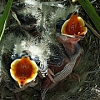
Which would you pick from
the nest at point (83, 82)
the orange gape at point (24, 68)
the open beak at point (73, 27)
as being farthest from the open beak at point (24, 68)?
the nest at point (83, 82)

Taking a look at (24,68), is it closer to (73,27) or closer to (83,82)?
(73,27)

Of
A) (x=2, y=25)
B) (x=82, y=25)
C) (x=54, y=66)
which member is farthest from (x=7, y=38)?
(x=82, y=25)

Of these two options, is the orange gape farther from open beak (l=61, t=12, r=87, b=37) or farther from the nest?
the nest

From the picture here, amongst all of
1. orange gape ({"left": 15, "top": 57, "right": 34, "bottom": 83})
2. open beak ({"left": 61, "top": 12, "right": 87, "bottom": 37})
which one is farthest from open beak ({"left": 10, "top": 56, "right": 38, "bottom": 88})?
open beak ({"left": 61, "top": 12, "right": 87, "bottom": 37})

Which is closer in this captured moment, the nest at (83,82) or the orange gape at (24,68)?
the orange gape at (24,68)

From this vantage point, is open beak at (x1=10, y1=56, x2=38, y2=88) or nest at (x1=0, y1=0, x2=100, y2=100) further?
nest at (x1=0, y1=0, x2=100, y2=100)

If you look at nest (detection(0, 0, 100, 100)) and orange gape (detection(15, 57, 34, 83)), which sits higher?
orange gape (detection(15, 57, 34, 83))

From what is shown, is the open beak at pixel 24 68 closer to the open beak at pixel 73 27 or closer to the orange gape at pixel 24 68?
the orange gape at pixel 24 68

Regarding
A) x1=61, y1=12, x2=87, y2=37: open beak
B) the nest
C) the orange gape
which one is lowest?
the nest

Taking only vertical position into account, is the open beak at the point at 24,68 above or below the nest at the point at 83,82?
above

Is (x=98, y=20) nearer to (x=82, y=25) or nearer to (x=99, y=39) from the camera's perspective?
(x=82, y=25)

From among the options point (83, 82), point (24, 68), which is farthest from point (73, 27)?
point (83, 82)

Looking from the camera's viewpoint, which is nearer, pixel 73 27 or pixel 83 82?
pixel 73 27
